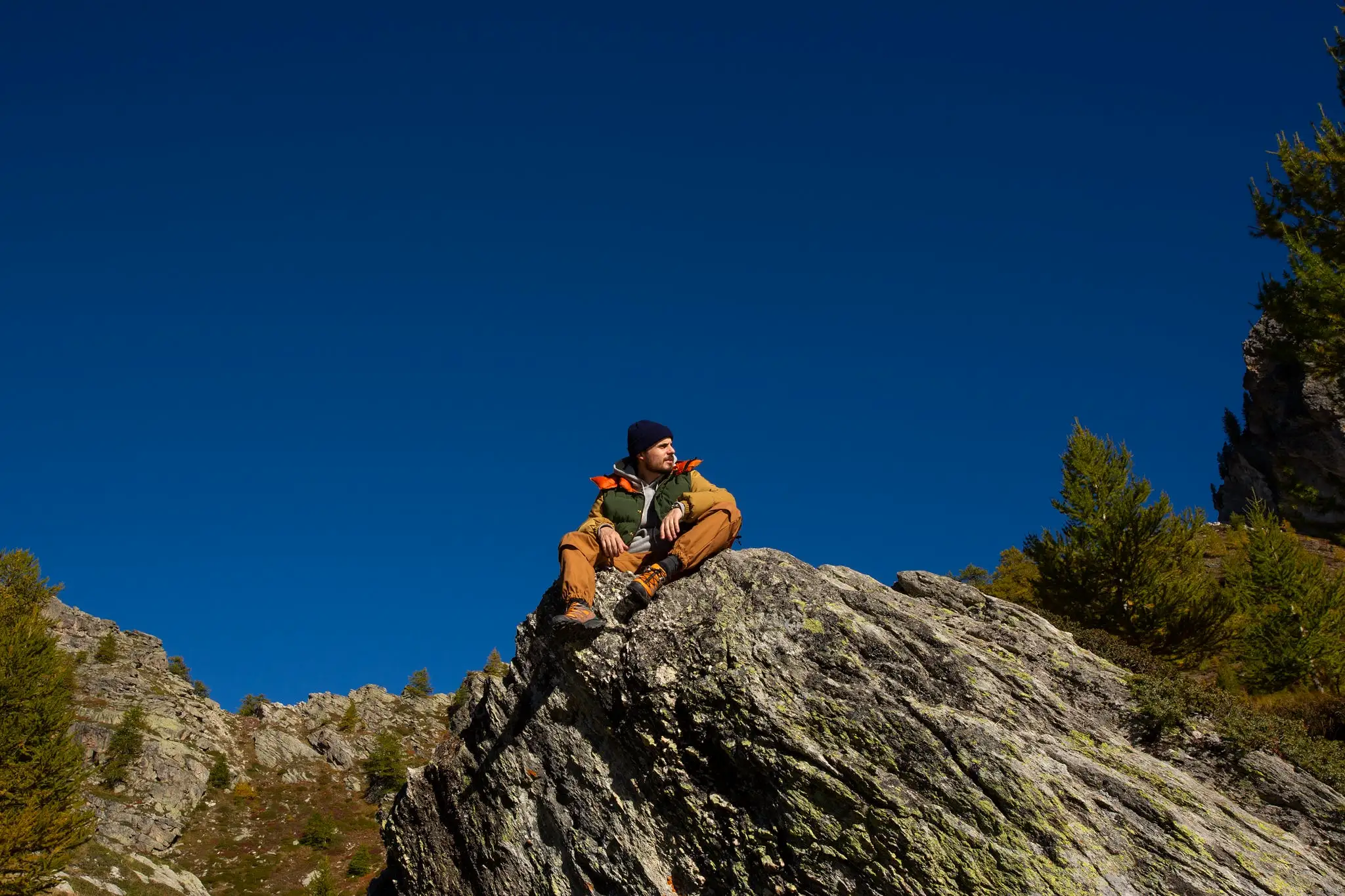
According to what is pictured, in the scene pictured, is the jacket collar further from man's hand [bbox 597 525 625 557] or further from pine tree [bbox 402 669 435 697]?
pine tree [bbox 402 669 435 697]

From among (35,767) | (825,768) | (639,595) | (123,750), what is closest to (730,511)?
(639,595)

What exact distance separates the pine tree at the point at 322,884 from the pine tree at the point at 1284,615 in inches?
1932

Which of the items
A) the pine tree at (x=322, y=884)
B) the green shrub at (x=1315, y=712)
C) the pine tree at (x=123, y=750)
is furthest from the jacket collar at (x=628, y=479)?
the pine tree at (x=123, y=750)

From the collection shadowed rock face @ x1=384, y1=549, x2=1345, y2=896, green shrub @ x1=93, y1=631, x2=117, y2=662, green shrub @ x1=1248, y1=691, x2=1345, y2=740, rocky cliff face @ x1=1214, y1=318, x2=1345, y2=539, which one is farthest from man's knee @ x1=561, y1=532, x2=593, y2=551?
green shrub @ x1=93, y1=631, x2=117, y2=662

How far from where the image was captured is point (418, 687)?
3804 inches

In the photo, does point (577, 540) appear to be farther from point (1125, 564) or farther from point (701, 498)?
point (1125, 564)

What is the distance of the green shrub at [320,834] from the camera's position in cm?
6091

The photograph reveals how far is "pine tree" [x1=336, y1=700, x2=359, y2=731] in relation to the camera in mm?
81938

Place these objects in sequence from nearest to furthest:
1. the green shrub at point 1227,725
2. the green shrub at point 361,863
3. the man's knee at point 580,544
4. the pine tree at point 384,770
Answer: the green shrub at point 1227,725, the man's knee at point 580,544, the green shrub at point 361,863, the pine tree at point 384,770

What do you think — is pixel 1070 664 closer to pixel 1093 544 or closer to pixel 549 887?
pixel 549 887

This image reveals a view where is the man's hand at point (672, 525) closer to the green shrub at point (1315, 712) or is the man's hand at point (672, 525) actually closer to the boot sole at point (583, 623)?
the boot sole at point (583, 623)

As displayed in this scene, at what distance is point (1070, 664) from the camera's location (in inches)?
414

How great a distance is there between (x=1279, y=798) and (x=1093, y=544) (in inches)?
716

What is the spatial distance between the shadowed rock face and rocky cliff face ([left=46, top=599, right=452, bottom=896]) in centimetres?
3690
